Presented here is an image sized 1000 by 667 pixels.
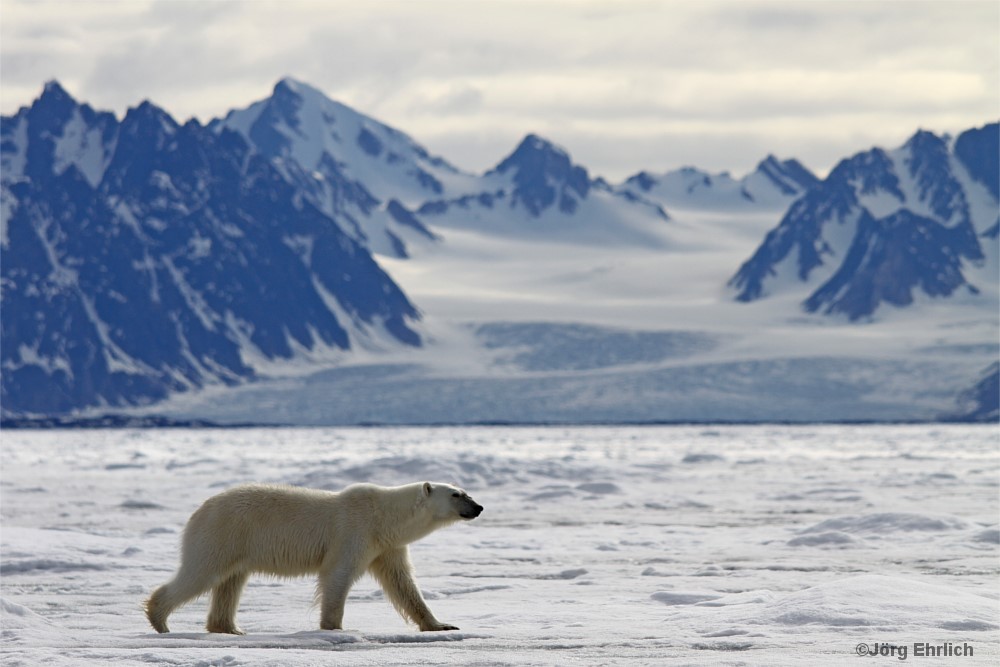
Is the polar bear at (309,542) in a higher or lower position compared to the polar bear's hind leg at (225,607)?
higher

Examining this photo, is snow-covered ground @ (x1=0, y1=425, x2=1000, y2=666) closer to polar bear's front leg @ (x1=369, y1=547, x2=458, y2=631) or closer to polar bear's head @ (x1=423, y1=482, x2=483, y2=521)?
polar bear's front leg @ (x1=369, y1=547, x2=458, y2=631)

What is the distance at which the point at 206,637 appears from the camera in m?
10.4

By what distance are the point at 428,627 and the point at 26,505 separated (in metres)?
17.8

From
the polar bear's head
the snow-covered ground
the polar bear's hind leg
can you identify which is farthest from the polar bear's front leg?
the polar bear's hind leg

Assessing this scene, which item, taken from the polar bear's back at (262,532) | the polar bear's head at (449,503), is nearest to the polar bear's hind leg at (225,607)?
the polar bear's back at (262,532)

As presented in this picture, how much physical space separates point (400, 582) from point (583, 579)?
4.25m

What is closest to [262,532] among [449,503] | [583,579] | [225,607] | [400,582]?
[225,607]

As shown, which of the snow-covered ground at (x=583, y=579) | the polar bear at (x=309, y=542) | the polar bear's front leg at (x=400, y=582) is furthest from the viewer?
the polar bear's front leg at (x=400, y=582)

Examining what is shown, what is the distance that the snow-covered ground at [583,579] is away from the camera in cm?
980

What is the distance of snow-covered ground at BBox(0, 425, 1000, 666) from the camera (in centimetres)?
980

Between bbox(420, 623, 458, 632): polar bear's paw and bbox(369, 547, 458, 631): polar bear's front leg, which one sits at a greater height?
bbox(369, 547, 458, 631): polar bear's front leg

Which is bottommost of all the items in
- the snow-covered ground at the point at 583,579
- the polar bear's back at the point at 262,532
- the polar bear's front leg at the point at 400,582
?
the snow-covered ground at the point at 583,579

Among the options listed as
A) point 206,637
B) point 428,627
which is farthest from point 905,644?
point 206,637

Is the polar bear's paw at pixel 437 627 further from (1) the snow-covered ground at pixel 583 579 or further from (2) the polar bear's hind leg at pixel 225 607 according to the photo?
(2) the polar bear's hind leg at pixel 225 607
